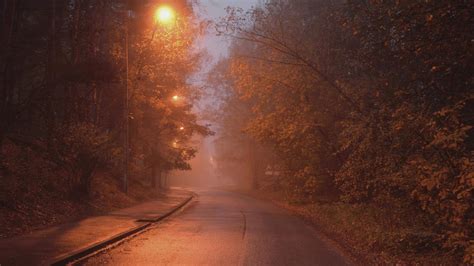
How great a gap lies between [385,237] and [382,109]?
12.4ft

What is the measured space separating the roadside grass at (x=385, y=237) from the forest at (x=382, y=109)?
0.17 feet

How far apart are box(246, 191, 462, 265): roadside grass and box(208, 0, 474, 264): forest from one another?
51mm

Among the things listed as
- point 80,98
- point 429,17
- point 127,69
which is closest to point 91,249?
point 429,17

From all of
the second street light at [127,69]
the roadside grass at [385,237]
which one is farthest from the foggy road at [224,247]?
the second street light at [127,69]

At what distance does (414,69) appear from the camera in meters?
13.7

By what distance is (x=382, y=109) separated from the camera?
13.7 meters

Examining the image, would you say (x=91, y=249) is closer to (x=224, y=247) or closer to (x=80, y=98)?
(x=224, y=247)

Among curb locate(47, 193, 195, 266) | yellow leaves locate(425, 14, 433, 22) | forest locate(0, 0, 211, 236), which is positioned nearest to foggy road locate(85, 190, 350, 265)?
curb locate(47, 193, 195, 266)

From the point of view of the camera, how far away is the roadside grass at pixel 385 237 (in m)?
10.5

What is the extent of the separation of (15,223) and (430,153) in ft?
35.3

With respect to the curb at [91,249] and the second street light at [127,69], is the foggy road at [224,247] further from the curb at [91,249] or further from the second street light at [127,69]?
the second street light at [127,69]

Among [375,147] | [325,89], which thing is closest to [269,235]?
[375,147]

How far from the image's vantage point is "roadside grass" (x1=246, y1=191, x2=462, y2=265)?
34.5ft

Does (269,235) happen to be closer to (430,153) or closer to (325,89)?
(430,153)
